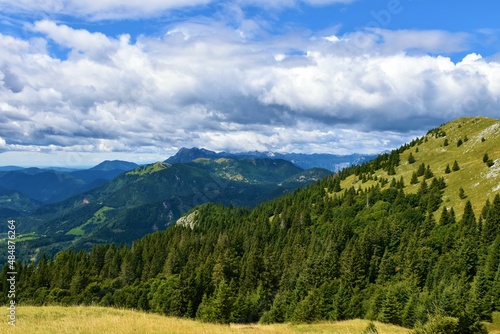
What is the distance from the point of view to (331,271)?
13900cm

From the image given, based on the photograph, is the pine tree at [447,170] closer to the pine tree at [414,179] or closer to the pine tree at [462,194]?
the pine tree at [414,179]

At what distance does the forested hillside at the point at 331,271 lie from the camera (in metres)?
98.1

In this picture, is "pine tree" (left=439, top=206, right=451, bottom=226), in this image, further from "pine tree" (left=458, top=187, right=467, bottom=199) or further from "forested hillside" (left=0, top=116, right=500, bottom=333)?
"pine tree" (left=458, top=187, right=467, bottom=199)

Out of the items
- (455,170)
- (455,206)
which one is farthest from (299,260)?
(455,170)

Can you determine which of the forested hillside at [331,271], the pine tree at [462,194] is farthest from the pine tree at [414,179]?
the pine tree at [462,194]

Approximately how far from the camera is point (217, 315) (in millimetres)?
85500

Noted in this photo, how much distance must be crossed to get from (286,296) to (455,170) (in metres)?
120

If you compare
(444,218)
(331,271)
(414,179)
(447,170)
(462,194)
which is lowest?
(331,271)

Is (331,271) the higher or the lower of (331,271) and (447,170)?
the lower

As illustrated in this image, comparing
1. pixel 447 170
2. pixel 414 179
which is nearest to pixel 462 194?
pixel 447 170

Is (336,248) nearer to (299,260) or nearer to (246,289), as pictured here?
(299,260)

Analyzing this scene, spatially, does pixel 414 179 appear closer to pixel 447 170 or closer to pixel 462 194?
pixel 447 170

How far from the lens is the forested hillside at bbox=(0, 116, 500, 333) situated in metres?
98.1

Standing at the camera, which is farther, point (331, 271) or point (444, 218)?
point (444, 218)
